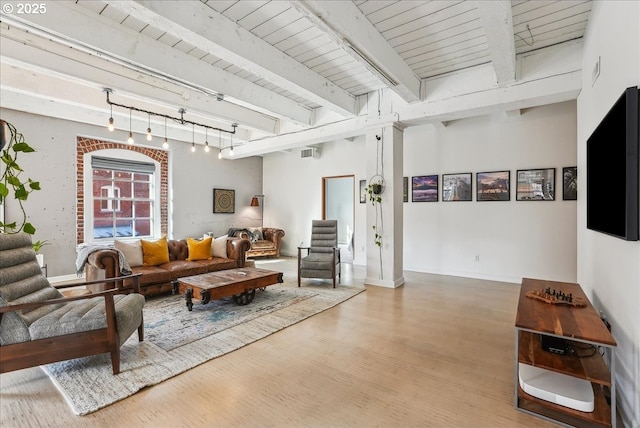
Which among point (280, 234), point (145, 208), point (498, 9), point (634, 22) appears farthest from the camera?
point (280, 234)

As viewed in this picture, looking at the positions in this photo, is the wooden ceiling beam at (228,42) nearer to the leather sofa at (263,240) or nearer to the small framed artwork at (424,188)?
the small framed artwork at (424,188)

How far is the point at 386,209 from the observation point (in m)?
4.73

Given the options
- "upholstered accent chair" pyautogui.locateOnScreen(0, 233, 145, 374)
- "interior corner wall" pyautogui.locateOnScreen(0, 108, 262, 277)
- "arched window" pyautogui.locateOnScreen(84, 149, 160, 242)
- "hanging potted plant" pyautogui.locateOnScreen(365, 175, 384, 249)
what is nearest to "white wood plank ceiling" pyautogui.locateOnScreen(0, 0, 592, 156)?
"interior corner wall" pyautogui.locateOnScreen(0, 108, 262, 277)

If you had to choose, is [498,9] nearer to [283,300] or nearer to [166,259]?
[283,300]

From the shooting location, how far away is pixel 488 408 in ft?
6.06

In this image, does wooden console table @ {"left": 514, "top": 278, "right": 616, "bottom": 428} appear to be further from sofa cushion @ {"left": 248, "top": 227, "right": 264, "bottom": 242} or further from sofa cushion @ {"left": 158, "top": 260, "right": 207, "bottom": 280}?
sofa cushion @ {"left": 248, "top": 227, "right": 264, "bottom": 242}

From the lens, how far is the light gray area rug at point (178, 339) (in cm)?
203

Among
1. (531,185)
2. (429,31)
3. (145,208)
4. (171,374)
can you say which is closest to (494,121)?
(531,185)

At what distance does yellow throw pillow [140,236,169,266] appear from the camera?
445cm

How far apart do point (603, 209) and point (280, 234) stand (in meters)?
6.27

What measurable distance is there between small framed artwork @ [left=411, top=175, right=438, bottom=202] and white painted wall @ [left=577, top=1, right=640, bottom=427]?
286cm

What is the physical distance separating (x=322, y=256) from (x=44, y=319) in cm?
346

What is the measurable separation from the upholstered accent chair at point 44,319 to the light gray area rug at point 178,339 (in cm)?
20

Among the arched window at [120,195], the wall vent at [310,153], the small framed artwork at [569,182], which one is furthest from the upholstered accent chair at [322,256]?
the arched window at [120,195]
